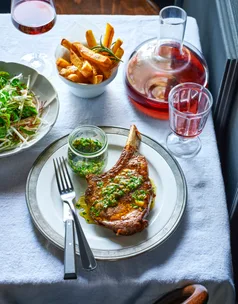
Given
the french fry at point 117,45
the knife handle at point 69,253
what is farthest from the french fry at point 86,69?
the knife handle at point 69,253

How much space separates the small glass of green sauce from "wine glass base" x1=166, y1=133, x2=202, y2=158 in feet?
0.65

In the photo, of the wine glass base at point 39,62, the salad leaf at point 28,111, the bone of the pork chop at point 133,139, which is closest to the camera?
the bone of the pork chop at point 133,139

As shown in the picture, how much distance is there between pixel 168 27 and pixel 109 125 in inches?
12.7

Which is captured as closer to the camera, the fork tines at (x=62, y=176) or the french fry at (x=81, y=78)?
the fork tines at (x=62, y=176)

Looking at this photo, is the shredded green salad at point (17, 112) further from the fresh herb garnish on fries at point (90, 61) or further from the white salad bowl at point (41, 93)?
the fresh herb garnish on fries at point (90, 61)

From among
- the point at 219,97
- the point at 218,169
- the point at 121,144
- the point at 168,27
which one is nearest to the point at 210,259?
the point at 218,169

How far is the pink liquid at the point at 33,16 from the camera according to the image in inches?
55.8

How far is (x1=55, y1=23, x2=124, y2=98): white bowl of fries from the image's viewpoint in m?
1.33

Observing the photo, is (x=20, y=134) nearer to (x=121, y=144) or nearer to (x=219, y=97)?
(x=121, y=144)

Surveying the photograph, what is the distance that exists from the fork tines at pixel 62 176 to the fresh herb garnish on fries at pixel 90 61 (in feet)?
0.78

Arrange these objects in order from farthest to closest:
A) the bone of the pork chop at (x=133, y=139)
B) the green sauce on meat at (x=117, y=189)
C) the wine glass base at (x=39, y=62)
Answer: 1. the wine glass base at (x=39, y=62)
2. the bone of the pork chop at (x=133, y=139)
3. the green sauce on meat at (x=117, y=189)

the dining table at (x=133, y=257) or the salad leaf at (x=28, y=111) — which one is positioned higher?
the salad leaf at (x=28, y=111)

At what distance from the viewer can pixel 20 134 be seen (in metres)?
1.29

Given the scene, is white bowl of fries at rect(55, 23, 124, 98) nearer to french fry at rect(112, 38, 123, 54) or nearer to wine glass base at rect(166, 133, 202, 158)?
french fry at rect(112, 38, 123, 54)
